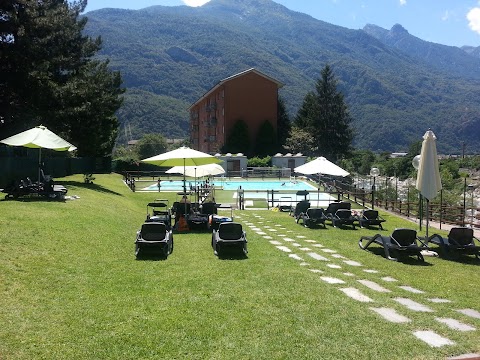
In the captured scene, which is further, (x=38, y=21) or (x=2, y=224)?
(x=38, y=21)

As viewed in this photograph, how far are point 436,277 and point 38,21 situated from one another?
2035 centimetres

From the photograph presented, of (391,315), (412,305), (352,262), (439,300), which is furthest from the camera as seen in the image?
(352,262)

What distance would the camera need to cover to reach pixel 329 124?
67.5 m

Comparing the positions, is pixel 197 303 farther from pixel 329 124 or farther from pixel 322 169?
pixel 329 124

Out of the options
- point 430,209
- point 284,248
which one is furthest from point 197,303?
point 430,209

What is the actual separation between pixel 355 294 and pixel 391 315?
100 cm

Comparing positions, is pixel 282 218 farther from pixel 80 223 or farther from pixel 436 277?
pixel 436 277

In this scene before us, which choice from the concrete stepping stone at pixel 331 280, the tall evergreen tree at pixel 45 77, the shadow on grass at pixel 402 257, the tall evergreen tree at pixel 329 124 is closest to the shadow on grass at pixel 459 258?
the shadow on grass at pixel 402 257

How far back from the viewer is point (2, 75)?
21.4 meters

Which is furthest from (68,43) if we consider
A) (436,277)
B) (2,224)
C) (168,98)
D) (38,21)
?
(168,98)

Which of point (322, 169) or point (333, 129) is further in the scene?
point (333, 129)

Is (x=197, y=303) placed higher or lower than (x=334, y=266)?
higher

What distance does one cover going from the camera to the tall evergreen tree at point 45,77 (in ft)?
69.1

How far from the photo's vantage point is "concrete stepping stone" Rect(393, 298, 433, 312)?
19.4ft
